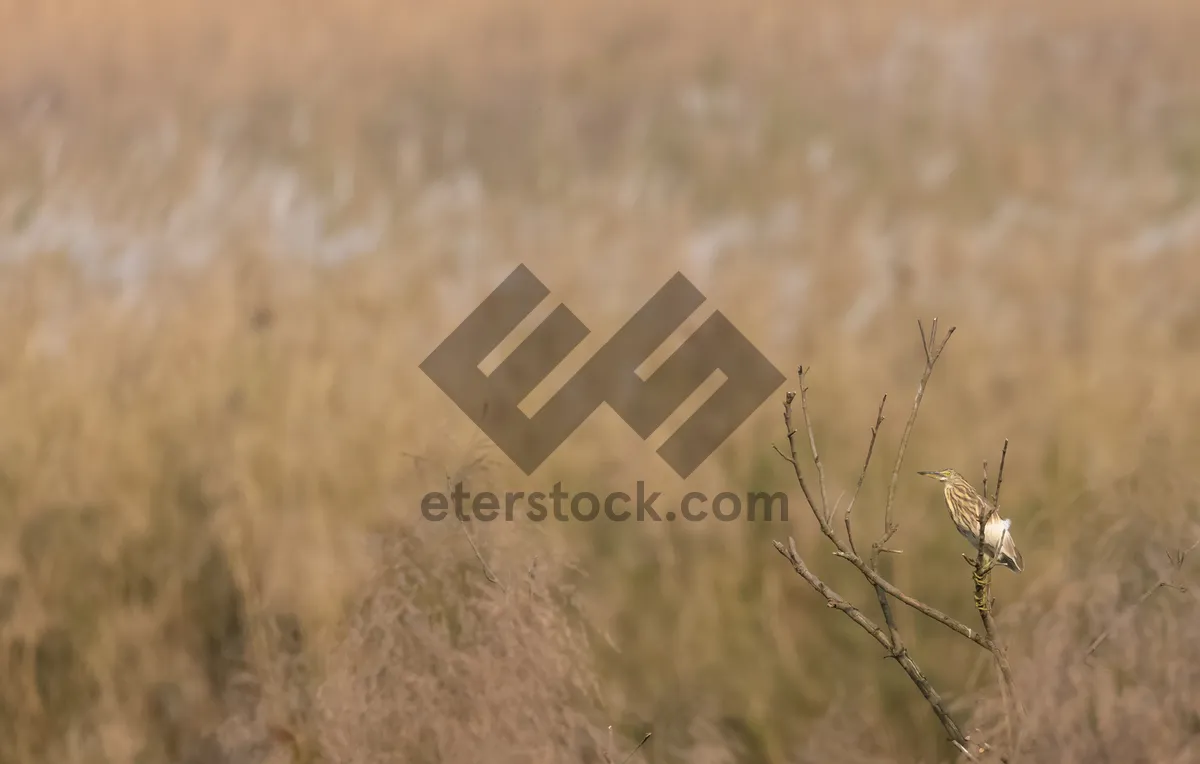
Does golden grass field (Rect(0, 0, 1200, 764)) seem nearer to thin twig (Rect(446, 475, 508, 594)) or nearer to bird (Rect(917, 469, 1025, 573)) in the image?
thin twig (Rect(446, 475, 508, 594))

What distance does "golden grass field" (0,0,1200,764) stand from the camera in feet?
4.12

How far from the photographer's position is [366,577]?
136 cm

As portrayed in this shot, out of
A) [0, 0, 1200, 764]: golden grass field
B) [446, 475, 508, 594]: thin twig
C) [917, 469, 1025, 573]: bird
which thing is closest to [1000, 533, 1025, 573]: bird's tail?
[917, 469, 1025, 573]: bird

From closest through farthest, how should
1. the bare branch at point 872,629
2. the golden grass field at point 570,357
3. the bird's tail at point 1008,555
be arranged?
1. the bare branch at point 872,629
2. the bird's tail at point 1008,555
3. the golden grass field at point 570,357

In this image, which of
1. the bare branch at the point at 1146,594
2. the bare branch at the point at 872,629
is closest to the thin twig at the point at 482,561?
the bare branch at the point at 872,629

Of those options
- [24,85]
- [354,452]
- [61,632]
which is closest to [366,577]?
[354,452]

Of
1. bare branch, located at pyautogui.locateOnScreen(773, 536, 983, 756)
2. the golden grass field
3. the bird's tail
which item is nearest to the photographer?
bare branch, located at pyautogui.locateOnScreen(773, 536, 983, 756)

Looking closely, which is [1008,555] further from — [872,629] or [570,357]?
[570,357]

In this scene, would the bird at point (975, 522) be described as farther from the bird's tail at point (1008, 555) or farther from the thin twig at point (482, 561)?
the thin twig at point (482, 561)

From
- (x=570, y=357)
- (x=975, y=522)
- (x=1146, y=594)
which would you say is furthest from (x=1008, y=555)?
(x=570, y=357)

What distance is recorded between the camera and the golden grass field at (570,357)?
4.12ft

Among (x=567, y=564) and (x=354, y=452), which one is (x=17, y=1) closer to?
(x=354, y=452)

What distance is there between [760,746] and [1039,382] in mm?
678

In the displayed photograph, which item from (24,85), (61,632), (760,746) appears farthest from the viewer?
(24,85)
